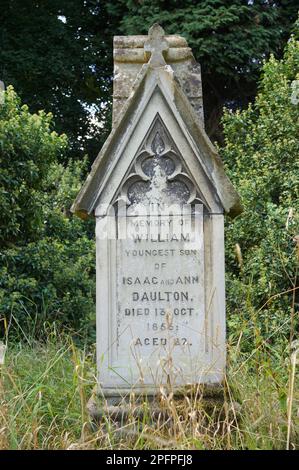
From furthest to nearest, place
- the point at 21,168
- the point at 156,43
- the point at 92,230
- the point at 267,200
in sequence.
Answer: the point at 92,230, the point at 267,200, the point at 21,168, the point at 156,43

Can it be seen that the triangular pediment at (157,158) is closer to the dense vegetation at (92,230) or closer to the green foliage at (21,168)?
the dense vegetation at (92,230)

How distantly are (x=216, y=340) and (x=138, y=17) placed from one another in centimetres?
1052

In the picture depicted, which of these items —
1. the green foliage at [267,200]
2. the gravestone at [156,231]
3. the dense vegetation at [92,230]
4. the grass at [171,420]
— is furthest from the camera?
the green foliage at [267,200]

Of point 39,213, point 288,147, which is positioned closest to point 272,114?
point 288,147

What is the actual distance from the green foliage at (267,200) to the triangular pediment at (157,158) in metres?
1.90

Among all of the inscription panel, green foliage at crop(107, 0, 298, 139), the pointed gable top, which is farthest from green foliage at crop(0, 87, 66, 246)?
green foliage at crop(107, 0, 298, 139)

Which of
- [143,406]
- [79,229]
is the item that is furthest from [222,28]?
[143,406]

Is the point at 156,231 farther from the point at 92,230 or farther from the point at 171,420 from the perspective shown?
the point at 92,230

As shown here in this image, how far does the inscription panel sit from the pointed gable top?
22 cm

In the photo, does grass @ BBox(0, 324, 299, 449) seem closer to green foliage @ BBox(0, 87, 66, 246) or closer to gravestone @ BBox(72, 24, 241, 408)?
gravestone @ BBox(72, 24, 241, 408)

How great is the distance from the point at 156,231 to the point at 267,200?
4.23 meters

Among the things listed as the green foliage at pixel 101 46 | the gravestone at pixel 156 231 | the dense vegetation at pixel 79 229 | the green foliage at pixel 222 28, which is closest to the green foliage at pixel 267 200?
the dense vegetation at pixel 79 229

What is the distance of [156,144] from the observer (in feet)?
14.7

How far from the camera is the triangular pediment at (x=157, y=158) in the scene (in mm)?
4391
